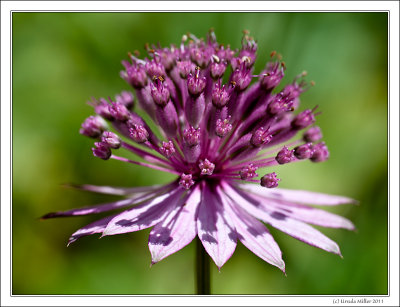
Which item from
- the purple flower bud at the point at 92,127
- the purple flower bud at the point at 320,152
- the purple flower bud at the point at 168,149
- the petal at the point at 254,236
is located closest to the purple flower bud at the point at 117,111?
the purple flower bud at the point at 92,127

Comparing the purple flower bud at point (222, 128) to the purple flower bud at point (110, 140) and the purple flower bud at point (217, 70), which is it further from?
the purple flower bud at point (110, 140)

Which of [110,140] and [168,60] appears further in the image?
[168,60]

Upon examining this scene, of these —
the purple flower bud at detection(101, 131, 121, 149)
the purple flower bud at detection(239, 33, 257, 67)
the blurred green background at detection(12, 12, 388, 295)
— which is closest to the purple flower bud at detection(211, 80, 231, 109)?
the purple flower bud at detection(239, 33, 257, 67)

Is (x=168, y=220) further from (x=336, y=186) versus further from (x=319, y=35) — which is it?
(x=319, y=35)

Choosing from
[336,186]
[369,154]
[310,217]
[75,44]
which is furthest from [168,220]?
[75,44]

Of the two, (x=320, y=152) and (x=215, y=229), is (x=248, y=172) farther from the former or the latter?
(x=320, y=152)

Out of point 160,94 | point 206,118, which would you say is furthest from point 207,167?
point 160,94
